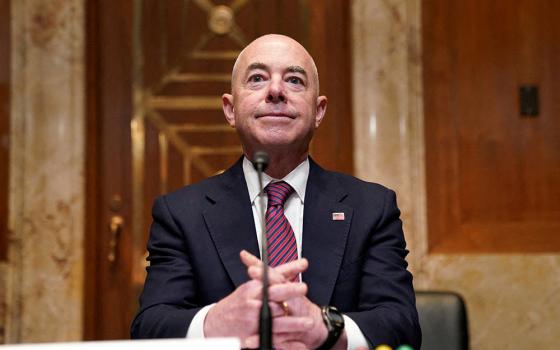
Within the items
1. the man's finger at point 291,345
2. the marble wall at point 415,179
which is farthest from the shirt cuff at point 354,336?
the marble wall at point 415,179

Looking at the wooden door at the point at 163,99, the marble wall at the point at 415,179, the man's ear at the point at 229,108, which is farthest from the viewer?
the wooden door at the point at 163,99

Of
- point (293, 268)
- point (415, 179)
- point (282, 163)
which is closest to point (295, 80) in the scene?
point (282, 163)

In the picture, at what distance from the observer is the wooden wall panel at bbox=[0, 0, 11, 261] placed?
117 inches

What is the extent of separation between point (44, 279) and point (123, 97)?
932 millimetres

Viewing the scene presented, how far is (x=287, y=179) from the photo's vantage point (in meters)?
1.76

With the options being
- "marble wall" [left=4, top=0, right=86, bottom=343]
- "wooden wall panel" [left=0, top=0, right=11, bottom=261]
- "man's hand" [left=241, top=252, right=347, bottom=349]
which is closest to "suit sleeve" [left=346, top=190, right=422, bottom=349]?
"man's hand" [left=241, top=252, right=347, bottom=349]

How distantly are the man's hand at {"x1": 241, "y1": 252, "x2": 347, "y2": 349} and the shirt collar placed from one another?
1.41ft

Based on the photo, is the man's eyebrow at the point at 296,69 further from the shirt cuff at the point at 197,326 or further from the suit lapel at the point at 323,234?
the shirt cuff at the point at 197,326

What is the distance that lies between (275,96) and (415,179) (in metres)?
1.52

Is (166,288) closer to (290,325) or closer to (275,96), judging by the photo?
(290,325)

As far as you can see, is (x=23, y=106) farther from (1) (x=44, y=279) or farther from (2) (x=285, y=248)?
(2) (x=285, y=248)

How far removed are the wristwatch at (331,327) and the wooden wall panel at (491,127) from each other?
171 centimetres

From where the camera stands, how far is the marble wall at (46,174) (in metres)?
2.95

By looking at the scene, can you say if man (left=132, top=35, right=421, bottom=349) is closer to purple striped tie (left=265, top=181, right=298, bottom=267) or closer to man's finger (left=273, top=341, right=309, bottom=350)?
purple striped tie (left=265, top=181, right=298, bottom=267)
